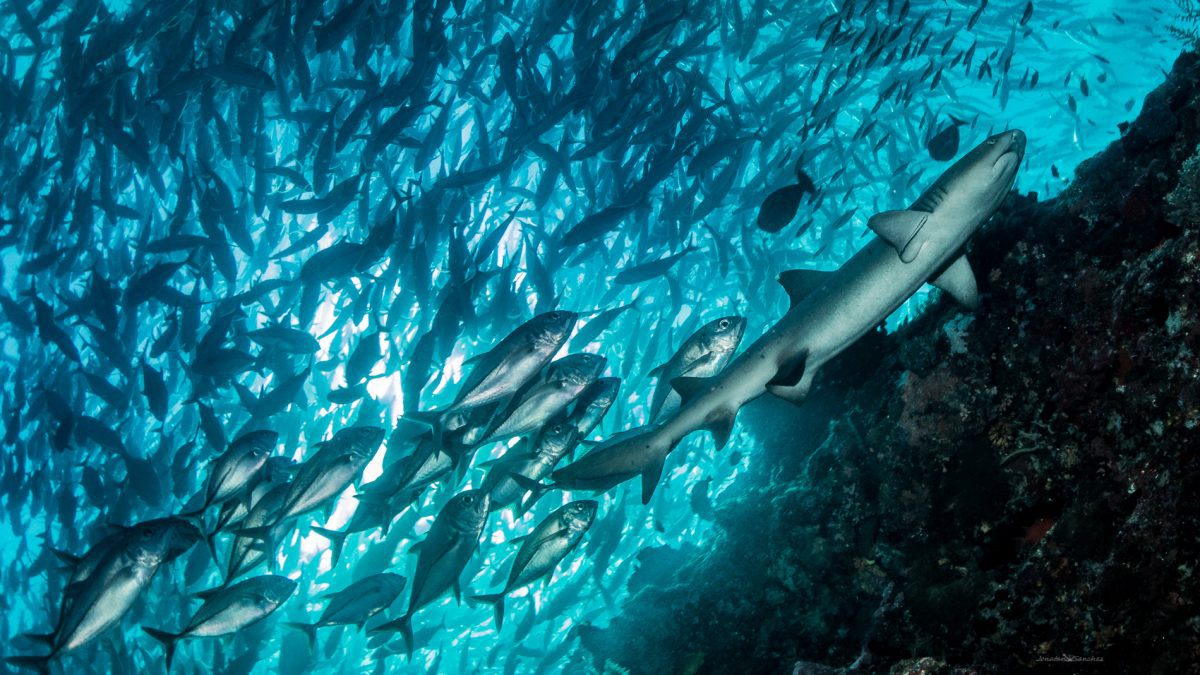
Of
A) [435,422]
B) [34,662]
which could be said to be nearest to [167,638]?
[34,662]

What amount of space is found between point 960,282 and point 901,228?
0.81 m

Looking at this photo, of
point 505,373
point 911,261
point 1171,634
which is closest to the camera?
point 1171,634

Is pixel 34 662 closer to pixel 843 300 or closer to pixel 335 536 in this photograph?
pixel 335 536

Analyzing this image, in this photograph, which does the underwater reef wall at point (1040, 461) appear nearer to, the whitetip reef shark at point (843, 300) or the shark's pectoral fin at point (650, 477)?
the whitetip reef shark at point (843, 300)

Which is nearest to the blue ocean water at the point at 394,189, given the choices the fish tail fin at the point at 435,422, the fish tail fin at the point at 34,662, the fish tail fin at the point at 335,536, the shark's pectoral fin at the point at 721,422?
the fish tail fin at the point at 335,536

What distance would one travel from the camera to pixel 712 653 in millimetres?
6562

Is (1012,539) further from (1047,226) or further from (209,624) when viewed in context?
(209,624)

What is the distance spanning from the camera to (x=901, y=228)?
2973 mm

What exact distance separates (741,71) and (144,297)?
13.8 m

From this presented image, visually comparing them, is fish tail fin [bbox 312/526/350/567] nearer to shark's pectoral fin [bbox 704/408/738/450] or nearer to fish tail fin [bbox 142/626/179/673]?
fish tail fin [bbox 142/626/179/673]

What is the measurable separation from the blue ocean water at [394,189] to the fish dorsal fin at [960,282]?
3.12 meters

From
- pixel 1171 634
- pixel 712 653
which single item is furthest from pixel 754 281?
pixel 1171 634

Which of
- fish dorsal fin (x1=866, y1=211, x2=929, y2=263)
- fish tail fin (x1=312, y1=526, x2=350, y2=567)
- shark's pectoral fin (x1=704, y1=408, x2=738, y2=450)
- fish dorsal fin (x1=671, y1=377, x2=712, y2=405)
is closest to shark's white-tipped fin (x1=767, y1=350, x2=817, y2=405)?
shark's pectoral fin (x1=704, y1=408, x2=738, y2=450)

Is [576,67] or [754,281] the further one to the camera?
[754,281]
